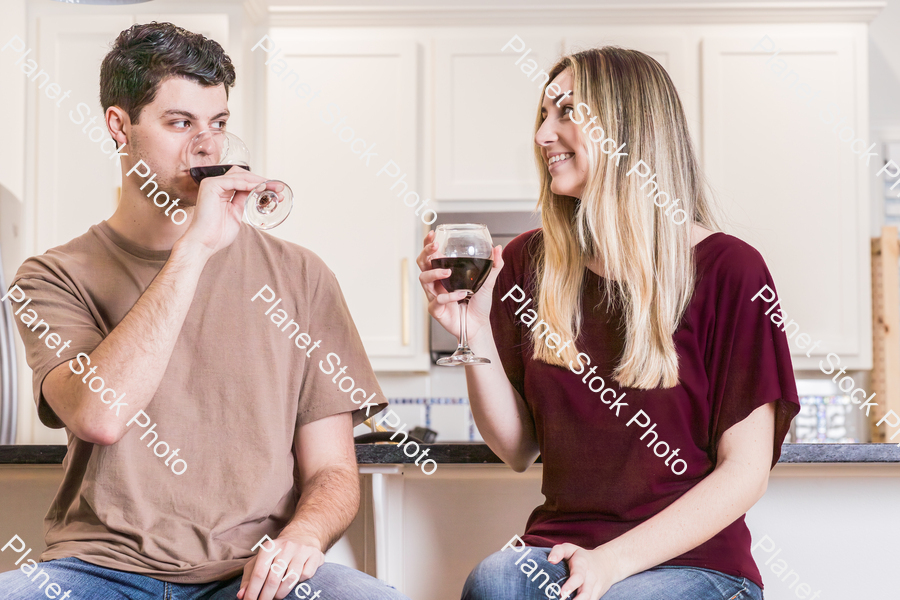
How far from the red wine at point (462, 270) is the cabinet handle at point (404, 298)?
1939 mm

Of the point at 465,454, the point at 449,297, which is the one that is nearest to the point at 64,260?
the point at 449,297

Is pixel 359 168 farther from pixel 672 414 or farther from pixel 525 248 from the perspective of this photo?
pixel 672 414

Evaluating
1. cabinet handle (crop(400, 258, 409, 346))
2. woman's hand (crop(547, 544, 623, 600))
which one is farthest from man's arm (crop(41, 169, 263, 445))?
cabinet handle (crop(400, 258, 409, 346))

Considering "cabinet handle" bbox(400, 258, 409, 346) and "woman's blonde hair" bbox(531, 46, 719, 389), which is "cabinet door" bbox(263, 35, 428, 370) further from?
"woman's blonde hair" bbox(531, 46, 719, 389)

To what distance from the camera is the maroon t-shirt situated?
112 cm

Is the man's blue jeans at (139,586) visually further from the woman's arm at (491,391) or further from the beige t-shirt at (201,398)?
the woman's arm at (491,391)

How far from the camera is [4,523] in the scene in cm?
153

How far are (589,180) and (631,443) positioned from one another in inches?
16.5

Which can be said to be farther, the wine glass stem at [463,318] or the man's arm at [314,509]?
the wine glass stem at [463,318]

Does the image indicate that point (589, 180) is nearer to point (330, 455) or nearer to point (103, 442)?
point (330, 455)

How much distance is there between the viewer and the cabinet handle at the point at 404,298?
3.09 m

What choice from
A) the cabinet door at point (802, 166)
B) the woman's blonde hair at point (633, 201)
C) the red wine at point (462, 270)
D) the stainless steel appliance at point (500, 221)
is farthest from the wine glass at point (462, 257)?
the cabinet door at point (802, 166)

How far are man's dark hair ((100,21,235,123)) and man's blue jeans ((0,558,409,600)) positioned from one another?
0.69 m

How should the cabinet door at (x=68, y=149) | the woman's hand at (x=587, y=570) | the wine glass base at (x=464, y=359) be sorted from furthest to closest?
1. the cabinet door at (x=68, y=149)
2. the wine glass base at (x=464, y=359)
3. the woman's hand at (x=587, y=570)
